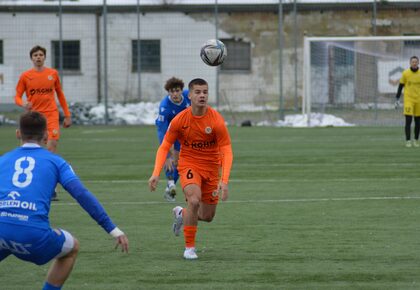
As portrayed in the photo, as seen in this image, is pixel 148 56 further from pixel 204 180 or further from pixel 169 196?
pixel 204 180

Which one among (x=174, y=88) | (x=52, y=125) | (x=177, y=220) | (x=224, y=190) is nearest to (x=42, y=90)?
(x=52, y=125)

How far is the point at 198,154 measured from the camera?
1030cm

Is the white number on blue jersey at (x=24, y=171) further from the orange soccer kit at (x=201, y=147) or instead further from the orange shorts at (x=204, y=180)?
the orange shorts at (x=204, y=180)

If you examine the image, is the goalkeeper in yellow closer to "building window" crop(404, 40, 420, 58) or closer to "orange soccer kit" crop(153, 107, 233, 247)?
"building window" crop(404, 40, 420, 58)

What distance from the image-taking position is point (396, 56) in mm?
34031

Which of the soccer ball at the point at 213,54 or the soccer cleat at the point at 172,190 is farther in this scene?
the soccer cleat at the point at 172,190

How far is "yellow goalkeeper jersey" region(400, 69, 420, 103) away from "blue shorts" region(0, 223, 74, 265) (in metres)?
18.5

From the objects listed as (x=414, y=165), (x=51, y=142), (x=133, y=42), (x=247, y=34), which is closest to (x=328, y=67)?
(x=247, y=34)

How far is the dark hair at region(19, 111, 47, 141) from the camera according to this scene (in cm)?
691

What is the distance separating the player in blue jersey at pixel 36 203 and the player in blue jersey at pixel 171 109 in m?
7.20

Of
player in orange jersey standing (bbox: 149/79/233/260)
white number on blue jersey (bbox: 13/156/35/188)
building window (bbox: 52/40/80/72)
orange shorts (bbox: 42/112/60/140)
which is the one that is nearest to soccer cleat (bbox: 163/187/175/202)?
orange shorts (bbox: 42/112/60/140)

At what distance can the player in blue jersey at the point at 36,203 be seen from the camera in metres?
6.70

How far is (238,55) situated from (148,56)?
11.8ft

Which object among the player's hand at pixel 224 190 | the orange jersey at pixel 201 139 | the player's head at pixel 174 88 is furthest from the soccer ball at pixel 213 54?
the player's hand at pixel 224 190
